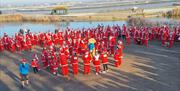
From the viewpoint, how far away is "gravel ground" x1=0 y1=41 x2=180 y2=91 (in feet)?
58.4

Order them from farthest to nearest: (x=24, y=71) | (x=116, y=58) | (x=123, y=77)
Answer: (x=116, y=58), (x=123, y=77), (x=24, y=71)

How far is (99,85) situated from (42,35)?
47.9 feet

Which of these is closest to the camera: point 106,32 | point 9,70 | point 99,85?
point 99,85

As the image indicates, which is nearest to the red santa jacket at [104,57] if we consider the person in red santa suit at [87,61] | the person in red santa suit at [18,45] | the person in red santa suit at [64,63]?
the person in red santa suit at [87,61]

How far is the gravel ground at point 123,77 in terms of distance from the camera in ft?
58.4

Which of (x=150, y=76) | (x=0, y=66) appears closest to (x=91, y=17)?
(x=0, y=66)

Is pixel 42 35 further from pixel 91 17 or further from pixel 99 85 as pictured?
pixel 91 17

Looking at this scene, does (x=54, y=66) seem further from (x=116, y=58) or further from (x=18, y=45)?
(x=18, y=45)

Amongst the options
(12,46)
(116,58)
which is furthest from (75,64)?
(12,46)

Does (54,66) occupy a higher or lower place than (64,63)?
lower

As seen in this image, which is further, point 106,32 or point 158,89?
point 106,32

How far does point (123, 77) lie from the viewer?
19484 mm

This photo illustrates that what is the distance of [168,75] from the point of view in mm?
19531

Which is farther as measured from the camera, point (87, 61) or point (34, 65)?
point (34, 65)
